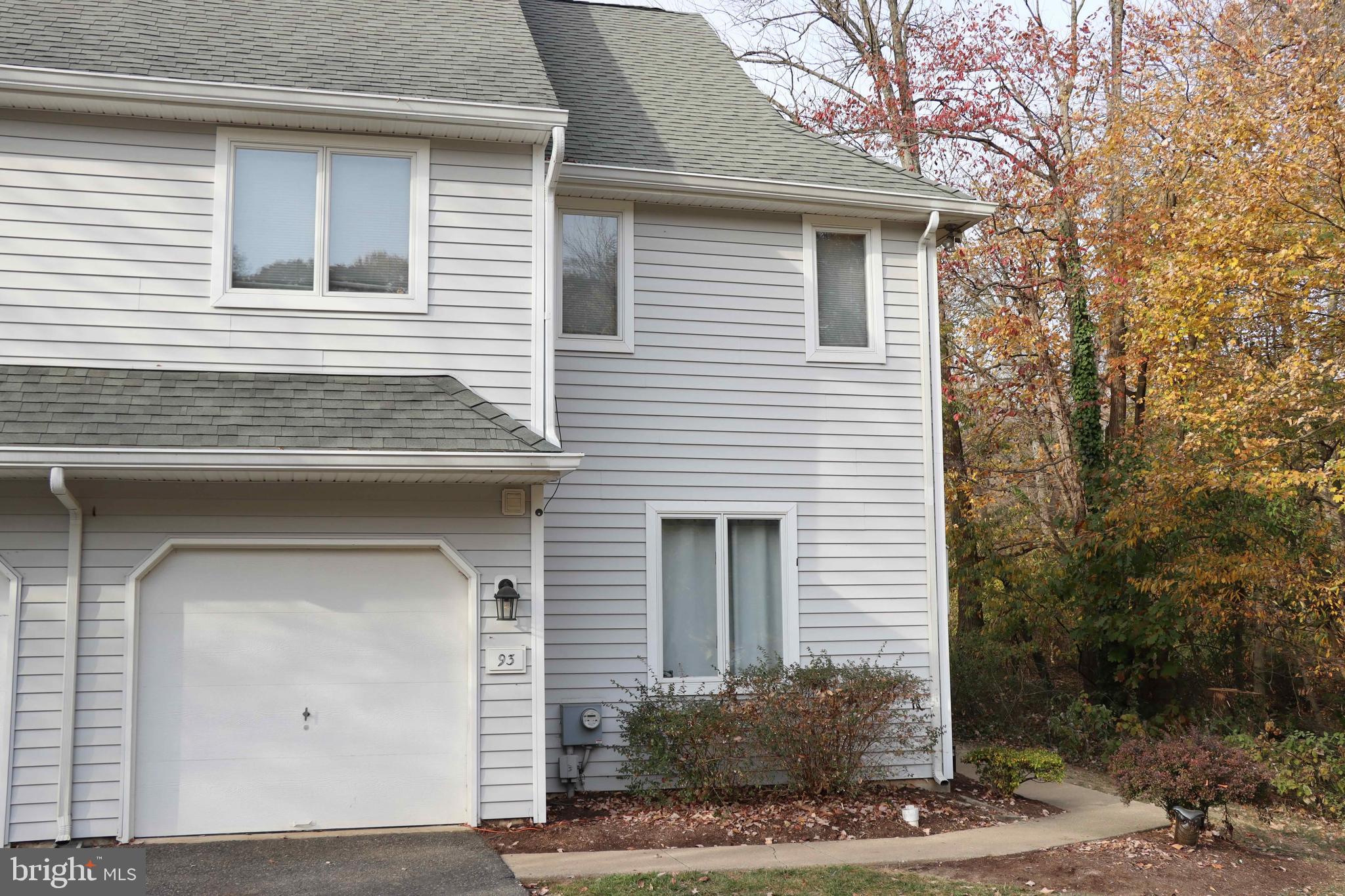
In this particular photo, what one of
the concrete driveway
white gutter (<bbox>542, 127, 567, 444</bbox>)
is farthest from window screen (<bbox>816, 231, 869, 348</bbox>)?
the concrete driveway

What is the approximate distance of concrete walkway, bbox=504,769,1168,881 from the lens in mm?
6695

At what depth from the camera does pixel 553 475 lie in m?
7.48

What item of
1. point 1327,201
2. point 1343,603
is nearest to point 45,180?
point 1327,201

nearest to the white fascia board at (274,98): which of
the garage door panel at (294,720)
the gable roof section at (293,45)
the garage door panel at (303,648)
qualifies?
the gable roof section at (293,45)

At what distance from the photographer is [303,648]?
7562 millimetres

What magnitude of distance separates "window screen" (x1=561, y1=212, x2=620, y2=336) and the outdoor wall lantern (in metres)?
2.51

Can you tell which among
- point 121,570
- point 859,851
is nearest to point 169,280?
point 121,570

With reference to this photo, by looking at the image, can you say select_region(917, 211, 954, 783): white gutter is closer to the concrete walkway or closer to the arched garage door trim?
the concrete walkway

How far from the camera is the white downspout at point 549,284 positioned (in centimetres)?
790

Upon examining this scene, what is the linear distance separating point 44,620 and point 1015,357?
48.5 feet

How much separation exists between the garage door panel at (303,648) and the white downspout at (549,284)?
164 cm

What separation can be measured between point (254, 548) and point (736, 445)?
162 inches

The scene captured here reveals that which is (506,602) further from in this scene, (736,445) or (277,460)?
(736,445)

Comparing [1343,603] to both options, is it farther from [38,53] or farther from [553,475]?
[38,53]
